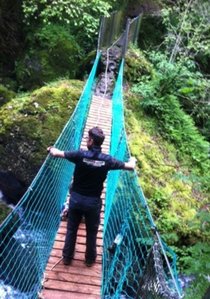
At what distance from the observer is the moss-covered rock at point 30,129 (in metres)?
4.50

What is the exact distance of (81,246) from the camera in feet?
10.6

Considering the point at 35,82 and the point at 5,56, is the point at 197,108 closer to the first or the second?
the point at 35,82

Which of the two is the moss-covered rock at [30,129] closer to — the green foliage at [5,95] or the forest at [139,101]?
the forest at [139,101]

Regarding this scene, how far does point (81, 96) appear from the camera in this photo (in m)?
4.99

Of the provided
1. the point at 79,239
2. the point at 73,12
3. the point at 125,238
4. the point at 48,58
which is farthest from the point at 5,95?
the point at 79,239

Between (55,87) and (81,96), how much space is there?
650mm

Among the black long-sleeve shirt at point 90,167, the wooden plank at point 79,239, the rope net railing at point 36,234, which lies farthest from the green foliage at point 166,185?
the rope net railing at point 36,234

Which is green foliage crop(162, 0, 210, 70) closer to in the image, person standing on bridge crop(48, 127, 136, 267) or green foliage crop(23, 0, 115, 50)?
green foliage crop(23, 0, 115, 50)

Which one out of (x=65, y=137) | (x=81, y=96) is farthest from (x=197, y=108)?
(x=65, y=137)

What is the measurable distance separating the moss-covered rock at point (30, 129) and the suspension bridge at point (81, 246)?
0.24 metres

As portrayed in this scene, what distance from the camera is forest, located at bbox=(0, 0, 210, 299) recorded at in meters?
4.24

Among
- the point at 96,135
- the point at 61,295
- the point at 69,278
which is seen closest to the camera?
the point at 96,135

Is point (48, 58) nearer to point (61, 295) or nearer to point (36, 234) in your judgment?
point (36, 234)

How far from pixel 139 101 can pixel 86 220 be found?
3.80 meters
